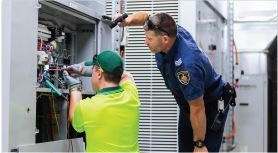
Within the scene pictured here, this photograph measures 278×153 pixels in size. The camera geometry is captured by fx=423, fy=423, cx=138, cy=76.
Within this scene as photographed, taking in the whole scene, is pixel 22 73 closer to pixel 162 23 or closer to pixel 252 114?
pixel 162 23

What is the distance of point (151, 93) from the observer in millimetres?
3338

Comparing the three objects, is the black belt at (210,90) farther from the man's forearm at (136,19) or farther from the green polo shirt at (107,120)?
the green polo shirt at (107,120)

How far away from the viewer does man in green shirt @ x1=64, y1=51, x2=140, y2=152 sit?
215 cm

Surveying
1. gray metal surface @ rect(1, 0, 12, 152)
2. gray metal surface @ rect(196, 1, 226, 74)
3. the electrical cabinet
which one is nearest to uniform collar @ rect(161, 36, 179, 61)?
the electrical cabinet

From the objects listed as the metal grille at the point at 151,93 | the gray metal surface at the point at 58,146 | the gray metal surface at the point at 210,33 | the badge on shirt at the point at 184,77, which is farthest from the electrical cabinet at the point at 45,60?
the gray metal surface at the point at 210,33

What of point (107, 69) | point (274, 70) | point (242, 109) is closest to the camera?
point (107, 69)

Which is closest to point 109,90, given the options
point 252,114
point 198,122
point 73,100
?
point 73,100

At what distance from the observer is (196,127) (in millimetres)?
2521

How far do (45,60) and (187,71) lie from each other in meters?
0.80

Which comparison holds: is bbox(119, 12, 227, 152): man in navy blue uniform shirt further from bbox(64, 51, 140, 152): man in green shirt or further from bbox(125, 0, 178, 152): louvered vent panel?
bbox(125, 0, 178, 152): louvered vent panel

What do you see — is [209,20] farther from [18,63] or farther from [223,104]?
[18,63]

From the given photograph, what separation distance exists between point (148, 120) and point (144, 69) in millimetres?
403

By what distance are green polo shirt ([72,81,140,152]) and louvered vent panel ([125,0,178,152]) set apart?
1.07m

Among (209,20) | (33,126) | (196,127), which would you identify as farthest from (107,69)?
(209,20)
